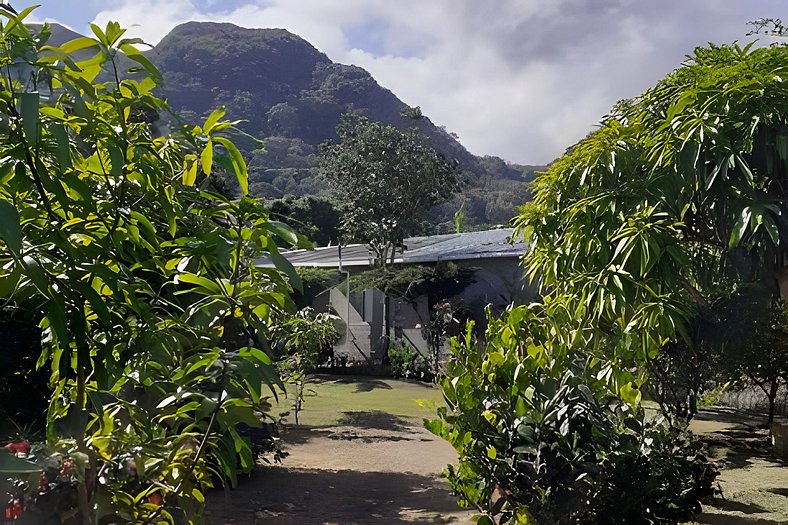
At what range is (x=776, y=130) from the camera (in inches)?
154

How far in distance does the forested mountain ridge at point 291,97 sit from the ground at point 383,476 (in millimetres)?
42371

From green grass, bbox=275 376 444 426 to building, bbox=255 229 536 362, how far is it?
6.71ft

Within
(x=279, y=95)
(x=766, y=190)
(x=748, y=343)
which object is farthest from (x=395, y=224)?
(x=279, y=95)

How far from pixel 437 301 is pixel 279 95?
67756 mm

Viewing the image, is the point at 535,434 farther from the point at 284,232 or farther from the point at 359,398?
the point at 359,398

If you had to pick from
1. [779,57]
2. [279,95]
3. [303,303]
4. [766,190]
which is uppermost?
[279,95]

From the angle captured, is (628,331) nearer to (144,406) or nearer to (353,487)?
(144,406)

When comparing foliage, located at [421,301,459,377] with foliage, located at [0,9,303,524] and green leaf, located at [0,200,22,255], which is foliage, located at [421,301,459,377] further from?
green leaf, located at [0,200,22,255]

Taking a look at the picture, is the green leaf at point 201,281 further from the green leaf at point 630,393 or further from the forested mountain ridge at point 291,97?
the forested mountain ridge at point 291,97

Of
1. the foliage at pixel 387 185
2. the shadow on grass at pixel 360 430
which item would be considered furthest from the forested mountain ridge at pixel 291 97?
the shadow on grass at pixel 360 430

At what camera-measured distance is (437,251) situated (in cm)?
2284

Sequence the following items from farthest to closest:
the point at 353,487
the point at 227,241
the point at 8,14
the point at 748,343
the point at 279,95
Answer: the point at 279,95 → the point at 748,343 → the point at 353,487 → the point at 227,241 → the point at 8,14

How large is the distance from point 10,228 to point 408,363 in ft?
66.7

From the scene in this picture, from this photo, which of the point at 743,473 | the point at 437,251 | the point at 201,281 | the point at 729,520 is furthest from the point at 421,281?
the point at 201,281
